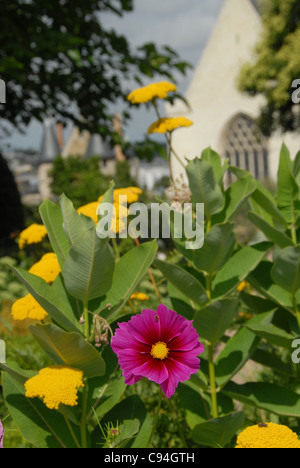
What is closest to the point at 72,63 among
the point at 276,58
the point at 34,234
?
the point at 34,234

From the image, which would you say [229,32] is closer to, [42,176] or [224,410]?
[42,176]

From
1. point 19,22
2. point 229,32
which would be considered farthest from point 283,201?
point 229,32

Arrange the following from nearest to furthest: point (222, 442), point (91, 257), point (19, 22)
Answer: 1. point (91, 257)
2. point (222, 442)
3. point (19, 22)

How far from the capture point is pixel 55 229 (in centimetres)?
151

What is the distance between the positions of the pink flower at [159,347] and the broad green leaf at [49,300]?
0.39m

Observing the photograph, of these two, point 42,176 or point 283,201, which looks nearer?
point 283,201

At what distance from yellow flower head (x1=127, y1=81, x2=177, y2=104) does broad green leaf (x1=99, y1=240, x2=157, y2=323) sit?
2.28 feet

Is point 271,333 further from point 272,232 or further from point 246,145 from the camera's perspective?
point 246,145

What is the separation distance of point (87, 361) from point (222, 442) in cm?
60

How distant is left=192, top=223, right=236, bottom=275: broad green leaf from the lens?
1.57 m

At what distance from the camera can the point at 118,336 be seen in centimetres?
94

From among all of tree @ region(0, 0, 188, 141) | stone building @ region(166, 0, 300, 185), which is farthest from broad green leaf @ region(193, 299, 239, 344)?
stone building @ region(166, 0, 300, 185)

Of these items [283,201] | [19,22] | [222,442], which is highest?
[19,22]

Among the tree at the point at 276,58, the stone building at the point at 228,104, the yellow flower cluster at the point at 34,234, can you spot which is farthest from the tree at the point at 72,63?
the stone building at the point at 228,104
